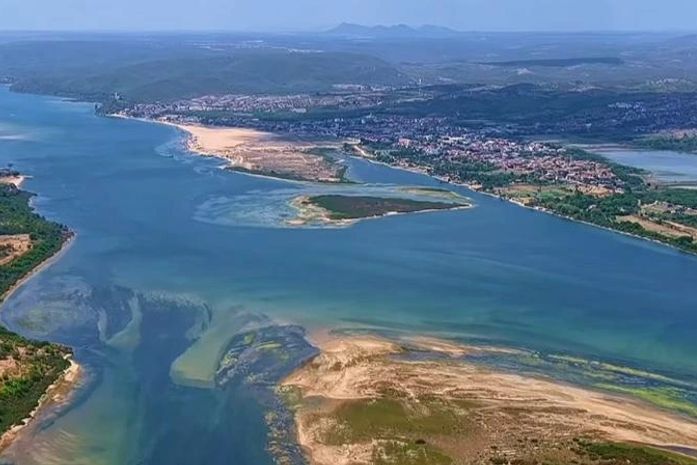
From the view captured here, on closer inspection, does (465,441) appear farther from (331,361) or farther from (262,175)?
(262,175)

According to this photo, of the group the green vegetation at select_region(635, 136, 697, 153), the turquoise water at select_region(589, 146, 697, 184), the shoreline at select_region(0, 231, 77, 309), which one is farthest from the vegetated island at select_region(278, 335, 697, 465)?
the green vegetation at select_region(635, 136, 697, 153)

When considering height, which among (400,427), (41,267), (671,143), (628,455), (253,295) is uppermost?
(671,143)

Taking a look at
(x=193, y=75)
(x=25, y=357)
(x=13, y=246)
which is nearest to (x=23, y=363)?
(x=25, y=357)

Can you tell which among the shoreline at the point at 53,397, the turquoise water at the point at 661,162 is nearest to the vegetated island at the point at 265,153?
the turquoise water at the point at 661,162

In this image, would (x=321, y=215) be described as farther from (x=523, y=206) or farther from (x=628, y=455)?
(x=628, y=455)

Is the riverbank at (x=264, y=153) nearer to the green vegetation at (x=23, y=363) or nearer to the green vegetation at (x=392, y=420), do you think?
the green vegetation at (x=23, y=363)

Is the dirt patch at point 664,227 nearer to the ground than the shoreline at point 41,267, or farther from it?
farther from it
